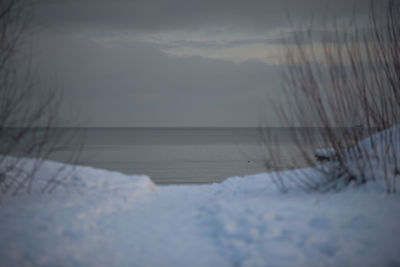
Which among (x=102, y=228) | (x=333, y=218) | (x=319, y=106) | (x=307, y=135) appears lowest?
(x=102, y=228)

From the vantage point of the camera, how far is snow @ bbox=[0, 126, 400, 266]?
2.68 m

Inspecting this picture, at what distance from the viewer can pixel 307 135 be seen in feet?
13.6

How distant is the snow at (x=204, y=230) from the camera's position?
2676mm

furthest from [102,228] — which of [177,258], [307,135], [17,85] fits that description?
[307,135]

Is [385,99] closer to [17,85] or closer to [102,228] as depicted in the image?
[102,228]

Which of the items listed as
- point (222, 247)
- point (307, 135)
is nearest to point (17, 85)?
point (222, 247)

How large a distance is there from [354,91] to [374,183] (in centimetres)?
149

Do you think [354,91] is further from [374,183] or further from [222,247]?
[222,247]

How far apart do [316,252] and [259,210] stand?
100 centimetres

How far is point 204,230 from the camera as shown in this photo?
3484 millimetres

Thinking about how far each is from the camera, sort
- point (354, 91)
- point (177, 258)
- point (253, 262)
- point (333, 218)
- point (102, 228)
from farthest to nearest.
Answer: point (354, 91)
point (102, 228)
point (333, 218)
point (177, 258)
point (253, 262)

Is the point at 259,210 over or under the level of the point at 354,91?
under

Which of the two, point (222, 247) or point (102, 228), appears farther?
point (102, 228)

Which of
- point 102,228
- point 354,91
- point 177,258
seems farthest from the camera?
point 354,91
